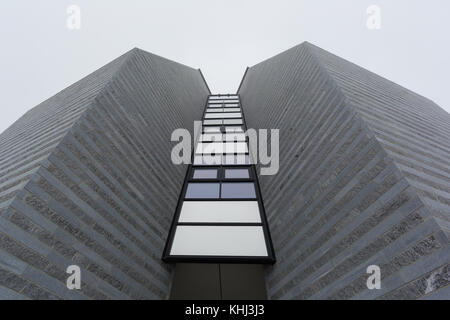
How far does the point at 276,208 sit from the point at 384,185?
3.22m

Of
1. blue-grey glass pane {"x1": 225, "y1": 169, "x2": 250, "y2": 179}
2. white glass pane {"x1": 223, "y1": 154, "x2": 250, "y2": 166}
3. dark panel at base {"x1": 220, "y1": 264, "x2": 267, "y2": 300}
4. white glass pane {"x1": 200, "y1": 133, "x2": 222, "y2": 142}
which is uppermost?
white glass pane {"x1": 200, "y1": 133, "x2": 222, "y2": 142}

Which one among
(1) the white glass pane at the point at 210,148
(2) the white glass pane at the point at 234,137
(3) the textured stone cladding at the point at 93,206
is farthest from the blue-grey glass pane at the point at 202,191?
(2) the white glass pane at the point at 234,137

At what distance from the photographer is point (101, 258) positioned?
4.05 meters

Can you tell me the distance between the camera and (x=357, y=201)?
396 cm

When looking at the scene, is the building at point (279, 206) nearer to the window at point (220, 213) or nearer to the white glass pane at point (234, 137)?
the window at point (220, 213)

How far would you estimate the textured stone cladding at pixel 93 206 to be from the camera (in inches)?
124

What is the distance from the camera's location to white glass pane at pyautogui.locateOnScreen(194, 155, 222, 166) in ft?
31.2

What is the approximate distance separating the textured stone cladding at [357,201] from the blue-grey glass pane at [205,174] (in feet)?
8.07

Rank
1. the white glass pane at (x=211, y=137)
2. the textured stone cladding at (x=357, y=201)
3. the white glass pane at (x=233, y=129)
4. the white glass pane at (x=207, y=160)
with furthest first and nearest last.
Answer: the white glass pane at (x=233, y=129), the white glass pane at (x=211, y=137), the white glass pane at (x=207, y=160), the textured stone cladding at (x=357, y=201)

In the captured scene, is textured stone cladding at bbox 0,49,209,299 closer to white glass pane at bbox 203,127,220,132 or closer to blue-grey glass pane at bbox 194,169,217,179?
blue-grey glass pane at bbox 194,169,217,179

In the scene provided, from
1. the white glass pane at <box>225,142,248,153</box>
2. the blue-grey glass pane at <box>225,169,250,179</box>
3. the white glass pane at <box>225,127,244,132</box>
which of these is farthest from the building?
the white glass pane at <box>225,127,244,132</box>

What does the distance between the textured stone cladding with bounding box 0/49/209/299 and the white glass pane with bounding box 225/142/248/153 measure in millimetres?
3859

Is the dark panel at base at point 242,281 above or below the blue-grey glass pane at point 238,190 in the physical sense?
below
